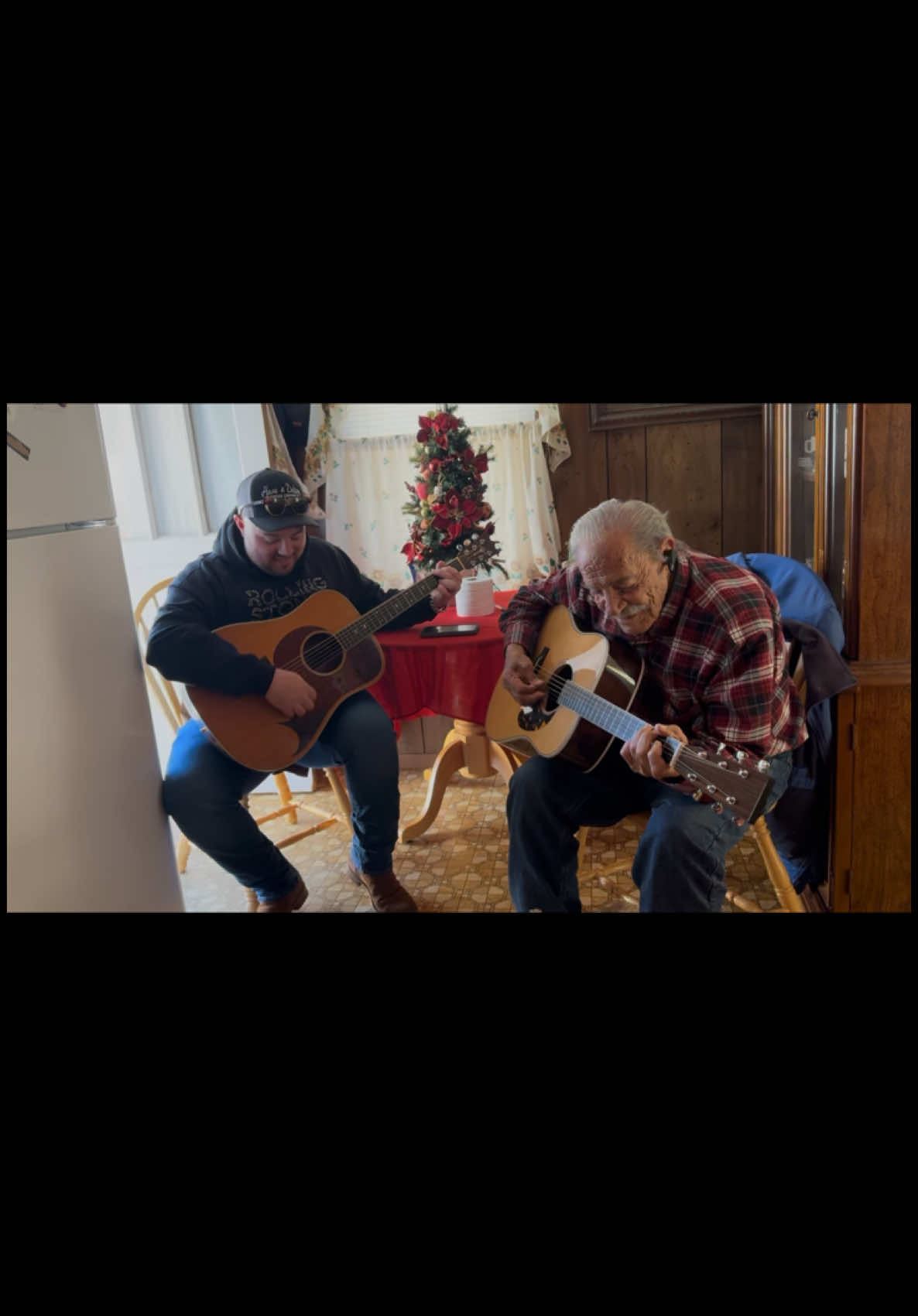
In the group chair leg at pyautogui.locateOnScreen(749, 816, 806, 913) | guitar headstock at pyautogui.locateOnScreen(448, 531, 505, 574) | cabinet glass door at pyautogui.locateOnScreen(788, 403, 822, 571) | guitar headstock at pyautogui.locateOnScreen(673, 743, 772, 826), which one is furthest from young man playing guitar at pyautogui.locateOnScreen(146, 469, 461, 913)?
cabinet glass door at pyautogui.locateOnScreen(788, 403, 822, 571)

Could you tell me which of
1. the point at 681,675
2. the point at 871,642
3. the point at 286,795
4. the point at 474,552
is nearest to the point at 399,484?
the point at 474,552

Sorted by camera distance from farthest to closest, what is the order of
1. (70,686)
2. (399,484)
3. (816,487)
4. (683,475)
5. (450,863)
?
(683,475) < (399,484) < (816,487) < (450,863) < (70,686)

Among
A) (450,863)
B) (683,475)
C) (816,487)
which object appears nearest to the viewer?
(450,863)

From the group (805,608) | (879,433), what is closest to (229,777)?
(805,608)

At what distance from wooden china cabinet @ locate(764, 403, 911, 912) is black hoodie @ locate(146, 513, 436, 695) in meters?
0.67

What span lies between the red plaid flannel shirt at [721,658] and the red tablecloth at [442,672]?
0.30 meters

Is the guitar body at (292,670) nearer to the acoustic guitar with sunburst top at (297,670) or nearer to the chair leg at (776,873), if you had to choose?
the acoustic guitar with sunburst top at (297,670)

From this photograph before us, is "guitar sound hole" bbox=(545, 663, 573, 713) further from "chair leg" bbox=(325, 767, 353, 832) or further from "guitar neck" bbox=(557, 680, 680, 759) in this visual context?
"chair leg" bbox=(325, 767, 353, 832)

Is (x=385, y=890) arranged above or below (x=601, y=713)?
below

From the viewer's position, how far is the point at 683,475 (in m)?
1.99

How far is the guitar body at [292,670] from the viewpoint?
3.49ft

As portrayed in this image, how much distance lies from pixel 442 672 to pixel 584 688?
0.31 m

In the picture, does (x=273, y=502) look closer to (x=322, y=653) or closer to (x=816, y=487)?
(x=322, y=653)

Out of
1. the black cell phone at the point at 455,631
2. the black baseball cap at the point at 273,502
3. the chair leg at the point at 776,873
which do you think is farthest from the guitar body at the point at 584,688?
the black baseball cap at the point at 273,502
